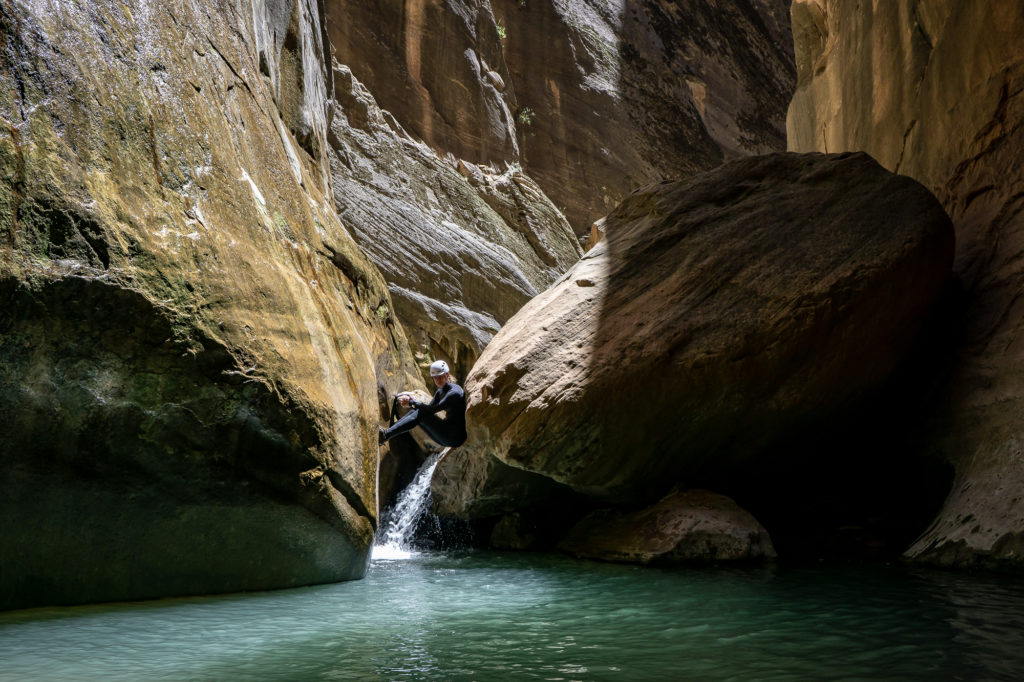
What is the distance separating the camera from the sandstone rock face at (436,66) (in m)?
15.4

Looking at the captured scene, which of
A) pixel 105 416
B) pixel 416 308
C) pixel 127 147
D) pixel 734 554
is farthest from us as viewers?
pixel 416 308

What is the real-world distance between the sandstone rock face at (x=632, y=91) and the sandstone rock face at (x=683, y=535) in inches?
504

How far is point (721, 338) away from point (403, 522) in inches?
157

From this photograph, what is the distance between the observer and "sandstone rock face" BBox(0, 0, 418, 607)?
3.96 m

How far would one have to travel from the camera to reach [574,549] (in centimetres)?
688

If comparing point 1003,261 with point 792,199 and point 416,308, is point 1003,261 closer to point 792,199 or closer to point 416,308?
point 792,199

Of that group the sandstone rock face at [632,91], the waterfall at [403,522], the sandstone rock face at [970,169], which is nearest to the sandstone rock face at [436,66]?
the sandstone rock face at [632,91]

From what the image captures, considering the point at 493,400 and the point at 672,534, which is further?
the point at 493,400

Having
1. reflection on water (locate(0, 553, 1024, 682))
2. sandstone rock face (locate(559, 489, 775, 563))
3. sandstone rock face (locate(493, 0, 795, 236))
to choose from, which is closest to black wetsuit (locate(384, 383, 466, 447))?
sandstone rock face (locate(559, 489, 775, 563))

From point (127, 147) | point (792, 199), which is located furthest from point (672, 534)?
point (127, 147)

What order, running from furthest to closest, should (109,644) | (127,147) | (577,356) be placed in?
1. (577,356)
2. (127,147)
3. (109,644)

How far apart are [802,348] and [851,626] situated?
2.79 meters

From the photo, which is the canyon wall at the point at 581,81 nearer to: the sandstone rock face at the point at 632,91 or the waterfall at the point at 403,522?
the sandstone rock face at the point at 632,91

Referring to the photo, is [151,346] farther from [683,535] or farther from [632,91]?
[632,91]
